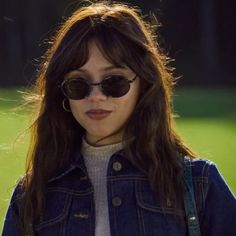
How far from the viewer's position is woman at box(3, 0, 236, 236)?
2.36 metres

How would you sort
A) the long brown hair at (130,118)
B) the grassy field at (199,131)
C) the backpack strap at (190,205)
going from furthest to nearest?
the grassy field at (199,131) → the long brown hair at (130,118) → the backpack strap at (190,205)

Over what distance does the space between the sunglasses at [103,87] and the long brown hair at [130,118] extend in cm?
5

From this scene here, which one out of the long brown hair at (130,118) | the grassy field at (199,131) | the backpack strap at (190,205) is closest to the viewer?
the backpack strap at (190,205)

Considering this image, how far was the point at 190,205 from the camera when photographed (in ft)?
7.66

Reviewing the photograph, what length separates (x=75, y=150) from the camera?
258 cm

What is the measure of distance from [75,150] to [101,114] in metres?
0.21

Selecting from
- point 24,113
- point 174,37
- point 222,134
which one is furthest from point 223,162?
point 174,37

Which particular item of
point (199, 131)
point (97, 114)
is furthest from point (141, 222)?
point (199, 131)

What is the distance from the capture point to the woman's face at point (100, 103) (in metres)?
2.42

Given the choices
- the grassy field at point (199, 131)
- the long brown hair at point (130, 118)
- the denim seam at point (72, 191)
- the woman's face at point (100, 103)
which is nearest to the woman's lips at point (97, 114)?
the woman's face at point (100, 103)

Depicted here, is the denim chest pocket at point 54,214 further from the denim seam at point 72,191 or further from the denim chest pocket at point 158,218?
the denim chest pocket at point 158,218

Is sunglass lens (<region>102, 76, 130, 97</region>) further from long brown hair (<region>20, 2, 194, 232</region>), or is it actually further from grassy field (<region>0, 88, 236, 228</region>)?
grassy field (<region>0, 88, 236, 228</region>)

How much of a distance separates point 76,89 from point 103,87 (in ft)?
0.28

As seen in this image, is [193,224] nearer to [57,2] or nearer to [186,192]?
[186,192]
